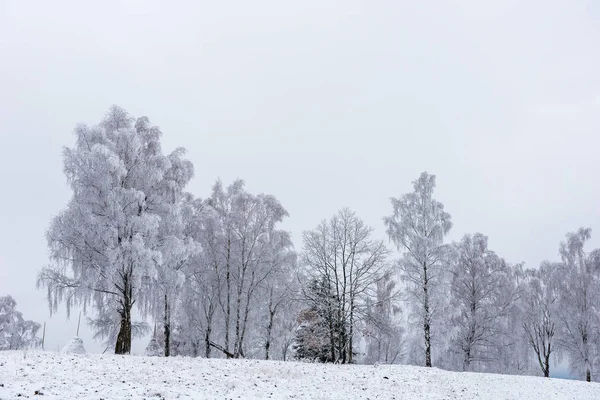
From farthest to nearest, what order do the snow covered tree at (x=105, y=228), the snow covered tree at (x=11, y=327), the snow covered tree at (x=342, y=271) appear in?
1. the snow covered tree at (x=11, y=327)
2. the snow covered tree at (x=342, y=271)
3. the snow covered tree at (x=105, y=228)

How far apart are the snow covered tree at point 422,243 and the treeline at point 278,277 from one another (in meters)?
0.09

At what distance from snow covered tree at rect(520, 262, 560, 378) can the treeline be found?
0.13 metres

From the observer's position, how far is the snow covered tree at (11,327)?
44.4 metres

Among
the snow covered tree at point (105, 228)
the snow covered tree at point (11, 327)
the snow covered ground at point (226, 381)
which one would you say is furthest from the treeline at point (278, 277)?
the snow covered tree at point (11, 327)

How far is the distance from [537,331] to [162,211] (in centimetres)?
3135

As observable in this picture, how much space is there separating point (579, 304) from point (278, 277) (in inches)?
902

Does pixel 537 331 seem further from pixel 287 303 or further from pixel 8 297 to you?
pixel 8 297

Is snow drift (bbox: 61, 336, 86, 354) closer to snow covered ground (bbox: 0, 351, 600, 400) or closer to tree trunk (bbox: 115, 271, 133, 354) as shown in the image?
tree trunk (bbox: 115, 271, 133, 354)

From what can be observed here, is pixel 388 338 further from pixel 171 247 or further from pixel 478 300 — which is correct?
pixel 171 247

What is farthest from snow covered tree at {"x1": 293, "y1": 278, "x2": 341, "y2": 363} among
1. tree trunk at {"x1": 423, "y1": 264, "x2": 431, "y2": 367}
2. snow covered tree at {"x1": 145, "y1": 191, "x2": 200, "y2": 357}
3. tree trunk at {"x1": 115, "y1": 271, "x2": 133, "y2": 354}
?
tree trunk at {"x1": 115, "y1": 271, "x2": 133, "y2": 354}

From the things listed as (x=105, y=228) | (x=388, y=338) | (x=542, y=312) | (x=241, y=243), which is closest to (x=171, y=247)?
(x=105, y=228)

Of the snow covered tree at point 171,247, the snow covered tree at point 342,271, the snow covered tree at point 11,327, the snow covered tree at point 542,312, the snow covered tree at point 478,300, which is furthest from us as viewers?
the snow covered tree at point 11,327

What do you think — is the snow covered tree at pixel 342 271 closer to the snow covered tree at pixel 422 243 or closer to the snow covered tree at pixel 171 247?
the snow covered tree at pixel 422 243

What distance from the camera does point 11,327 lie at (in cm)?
4488
